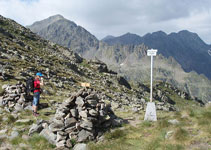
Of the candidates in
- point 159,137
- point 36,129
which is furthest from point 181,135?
point 36,129

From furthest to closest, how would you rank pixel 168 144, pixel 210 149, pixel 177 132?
pixel 177 132
pixel 168 144
pixel 210 149

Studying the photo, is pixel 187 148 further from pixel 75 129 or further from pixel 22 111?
pixel 22 111

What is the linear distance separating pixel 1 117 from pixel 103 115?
315 inches

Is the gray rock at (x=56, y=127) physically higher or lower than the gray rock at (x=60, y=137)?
higher

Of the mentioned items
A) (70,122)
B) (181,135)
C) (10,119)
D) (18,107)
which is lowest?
(181,135)

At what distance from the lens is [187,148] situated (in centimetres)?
1002

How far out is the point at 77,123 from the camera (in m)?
12.3

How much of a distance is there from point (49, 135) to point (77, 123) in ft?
5.98

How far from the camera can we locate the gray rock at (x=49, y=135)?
11.7 meters

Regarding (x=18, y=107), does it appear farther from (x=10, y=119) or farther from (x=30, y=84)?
(x=10, y=119)

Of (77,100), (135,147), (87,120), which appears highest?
(77,100)

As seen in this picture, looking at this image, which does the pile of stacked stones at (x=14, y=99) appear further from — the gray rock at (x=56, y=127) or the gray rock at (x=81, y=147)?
the gray rock at (x=81, y=147)

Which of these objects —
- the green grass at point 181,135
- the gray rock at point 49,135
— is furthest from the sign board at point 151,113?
the gray rock at point 49,135

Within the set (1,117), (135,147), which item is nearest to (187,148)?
(135,147)
